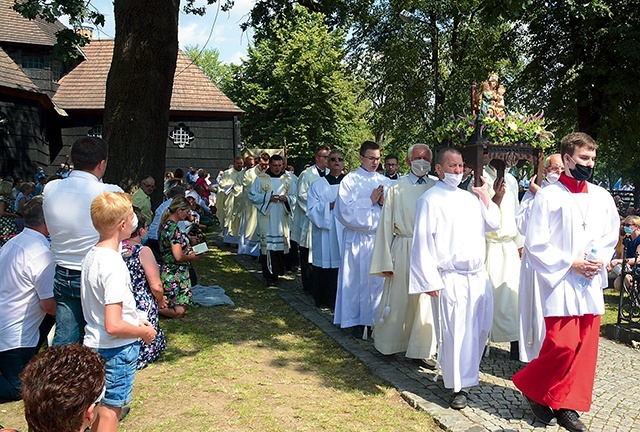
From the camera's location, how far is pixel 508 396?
5.18 m

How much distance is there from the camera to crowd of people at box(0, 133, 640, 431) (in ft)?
12.0

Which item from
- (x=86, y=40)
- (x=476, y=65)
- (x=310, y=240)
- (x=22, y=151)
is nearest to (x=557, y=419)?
(x=310, y=240)

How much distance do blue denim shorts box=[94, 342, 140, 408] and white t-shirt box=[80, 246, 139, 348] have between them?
0.16 feet

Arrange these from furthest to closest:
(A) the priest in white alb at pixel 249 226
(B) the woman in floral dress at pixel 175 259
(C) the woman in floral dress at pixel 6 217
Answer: (A) the priest in white alb at pixel 249 226, (C) the woman in floral dress at pixel 6 217, (B) the woman in floral dress at pixel 175 259

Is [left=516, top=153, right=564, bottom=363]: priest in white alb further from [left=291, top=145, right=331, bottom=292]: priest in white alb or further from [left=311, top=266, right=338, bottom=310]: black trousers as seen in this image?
[left=291, top=145, right=331, bottom=292]: priest in white alb

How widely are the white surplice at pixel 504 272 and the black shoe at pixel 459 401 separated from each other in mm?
1533

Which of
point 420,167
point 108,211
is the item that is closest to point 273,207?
point 420,167

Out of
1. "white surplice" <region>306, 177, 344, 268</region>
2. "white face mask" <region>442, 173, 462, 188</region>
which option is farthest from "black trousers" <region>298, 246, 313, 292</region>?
"white face mask" <region>442, 173, 462, 188</region>

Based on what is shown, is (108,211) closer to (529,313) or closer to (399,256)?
(399,256)

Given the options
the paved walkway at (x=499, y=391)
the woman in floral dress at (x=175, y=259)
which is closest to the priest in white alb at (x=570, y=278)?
the paved walkway at (x=499, y=391)

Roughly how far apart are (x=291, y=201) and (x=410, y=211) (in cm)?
501

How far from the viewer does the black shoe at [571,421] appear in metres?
4.43

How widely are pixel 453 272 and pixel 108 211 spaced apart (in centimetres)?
281

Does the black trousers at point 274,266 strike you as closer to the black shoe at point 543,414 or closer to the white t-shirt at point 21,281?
the white t-shirt at point 21,281
